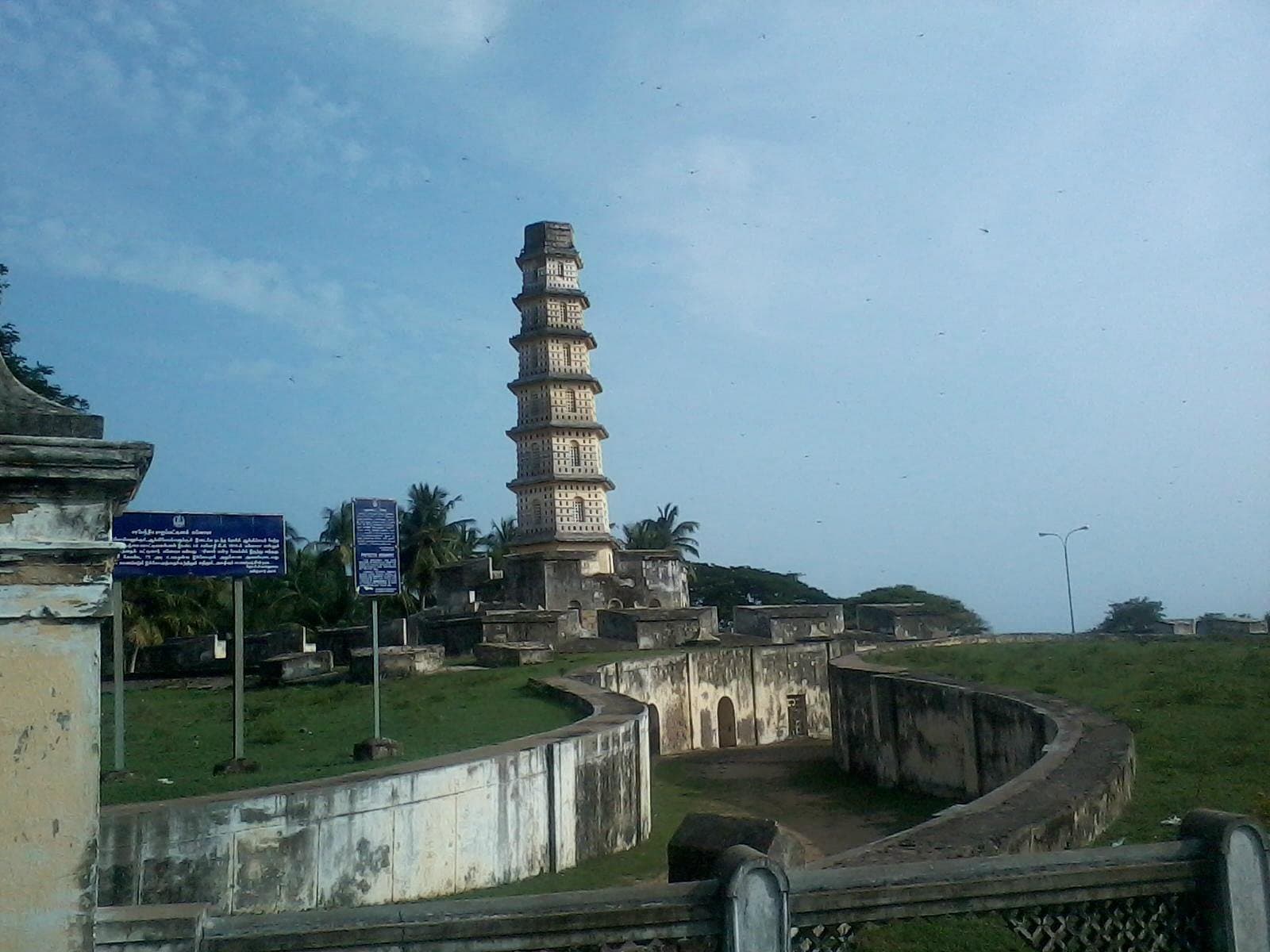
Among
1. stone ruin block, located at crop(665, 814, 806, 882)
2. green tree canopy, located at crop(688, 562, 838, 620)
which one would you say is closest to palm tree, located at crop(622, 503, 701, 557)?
green tree canopy, located at crop(688, 562, 838, 620)

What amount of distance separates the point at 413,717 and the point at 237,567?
5.60 meters

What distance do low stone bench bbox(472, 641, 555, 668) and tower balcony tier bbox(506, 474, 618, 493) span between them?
1220 centimetres

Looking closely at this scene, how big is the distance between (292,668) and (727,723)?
10.9 m

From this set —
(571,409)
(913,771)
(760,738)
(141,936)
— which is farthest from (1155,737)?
(571,409)

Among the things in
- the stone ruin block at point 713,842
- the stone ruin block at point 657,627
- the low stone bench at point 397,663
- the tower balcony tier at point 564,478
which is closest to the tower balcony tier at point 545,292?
the tower balcony tier at point 564,478

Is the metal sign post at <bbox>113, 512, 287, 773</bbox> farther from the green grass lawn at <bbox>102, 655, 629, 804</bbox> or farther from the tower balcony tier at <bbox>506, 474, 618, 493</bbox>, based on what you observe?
the tower balcony tier at <bbox>506, 474, 618, 493</bbox>

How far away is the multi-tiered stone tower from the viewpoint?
125 feet

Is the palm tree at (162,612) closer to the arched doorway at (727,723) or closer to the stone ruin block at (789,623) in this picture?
the arched doorway at (727,723)

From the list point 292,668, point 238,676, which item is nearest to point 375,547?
point 238,676

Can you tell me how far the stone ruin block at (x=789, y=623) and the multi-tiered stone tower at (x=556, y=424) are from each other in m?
5.44

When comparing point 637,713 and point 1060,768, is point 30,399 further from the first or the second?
point 637,713

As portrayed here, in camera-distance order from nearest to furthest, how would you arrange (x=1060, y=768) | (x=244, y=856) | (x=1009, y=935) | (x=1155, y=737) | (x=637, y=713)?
(x=1009, y=935)
(x=244, y=856)
(x=1060, y=768)
(x=1155, y=737)
(x=637, y=713)

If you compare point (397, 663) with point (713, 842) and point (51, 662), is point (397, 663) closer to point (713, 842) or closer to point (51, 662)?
point (713, 842)

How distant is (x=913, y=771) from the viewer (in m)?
18.4
